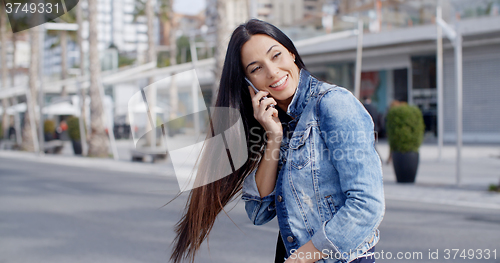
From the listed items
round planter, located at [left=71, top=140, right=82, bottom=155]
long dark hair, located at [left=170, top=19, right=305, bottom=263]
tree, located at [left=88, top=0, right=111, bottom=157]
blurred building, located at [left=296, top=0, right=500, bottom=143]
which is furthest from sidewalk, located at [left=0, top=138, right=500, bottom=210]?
long dark hair, located at [left=170, top=19, right=305, bottom=263]

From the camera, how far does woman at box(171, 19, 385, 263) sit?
1479 millimetres

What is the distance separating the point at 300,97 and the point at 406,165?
29.4 feet

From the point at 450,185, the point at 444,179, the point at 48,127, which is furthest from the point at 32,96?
the point at 450,185

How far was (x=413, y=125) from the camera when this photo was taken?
1012 centimetres

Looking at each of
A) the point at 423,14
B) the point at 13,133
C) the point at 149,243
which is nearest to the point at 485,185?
the point at 149,243

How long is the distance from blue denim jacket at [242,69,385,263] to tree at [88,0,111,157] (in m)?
18.2

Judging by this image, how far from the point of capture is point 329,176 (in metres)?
1.55

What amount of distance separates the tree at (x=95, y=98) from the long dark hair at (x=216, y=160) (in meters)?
17.9

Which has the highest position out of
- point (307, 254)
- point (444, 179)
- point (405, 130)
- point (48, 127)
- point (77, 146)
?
point (307, 254)

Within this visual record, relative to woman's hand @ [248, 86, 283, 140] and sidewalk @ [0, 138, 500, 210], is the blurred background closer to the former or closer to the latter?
sidewalk @ [0, 138, 500, 210]

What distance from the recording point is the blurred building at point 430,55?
20.7m

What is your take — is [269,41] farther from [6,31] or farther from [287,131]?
[6,31]

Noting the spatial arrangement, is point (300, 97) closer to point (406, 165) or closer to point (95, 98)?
point (406, 165)

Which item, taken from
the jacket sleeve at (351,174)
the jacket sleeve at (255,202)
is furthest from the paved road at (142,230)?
the jacket sleeve at (351,174)
